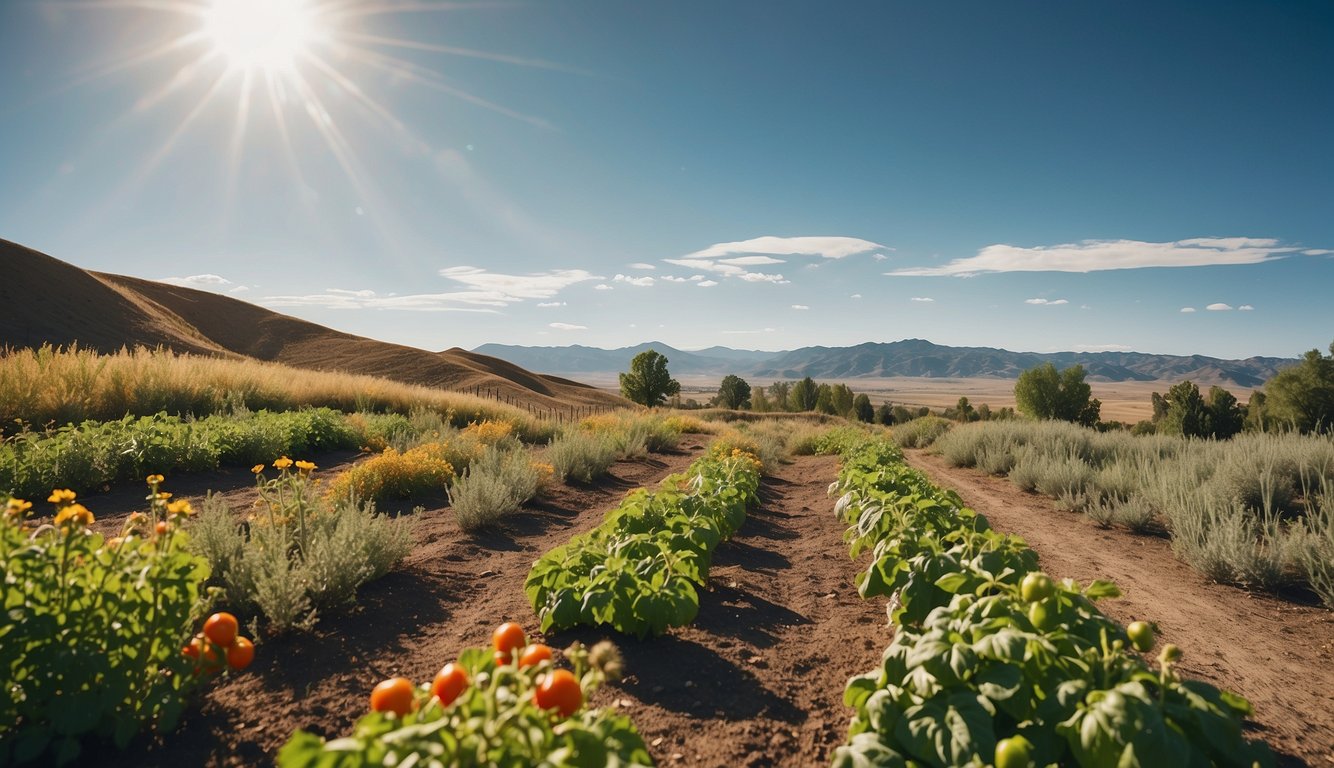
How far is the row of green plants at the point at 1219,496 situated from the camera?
210 inches

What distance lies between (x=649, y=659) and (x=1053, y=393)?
40.6 metres

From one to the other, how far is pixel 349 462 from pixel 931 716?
1010 centimetres

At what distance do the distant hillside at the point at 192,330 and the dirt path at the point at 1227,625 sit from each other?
35.7 m

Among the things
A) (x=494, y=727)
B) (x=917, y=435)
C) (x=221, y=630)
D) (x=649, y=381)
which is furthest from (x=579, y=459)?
(x=649, y=381)

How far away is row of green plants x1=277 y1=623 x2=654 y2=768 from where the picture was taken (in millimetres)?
1304

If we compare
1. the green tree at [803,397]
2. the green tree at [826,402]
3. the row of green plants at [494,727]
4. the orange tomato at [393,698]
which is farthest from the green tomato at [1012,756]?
the green tree at [803,397]

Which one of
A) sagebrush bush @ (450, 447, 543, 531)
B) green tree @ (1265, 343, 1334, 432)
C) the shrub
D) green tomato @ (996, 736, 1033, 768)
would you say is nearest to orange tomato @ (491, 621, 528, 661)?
green tomato @ (996, 736, 1033, 768)

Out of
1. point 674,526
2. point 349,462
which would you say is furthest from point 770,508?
point 349,462

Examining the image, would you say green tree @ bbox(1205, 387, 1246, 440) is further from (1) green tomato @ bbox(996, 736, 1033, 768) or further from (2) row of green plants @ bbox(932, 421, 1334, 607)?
(1) green tomato @ bbox(996, 736, 1033, 768)

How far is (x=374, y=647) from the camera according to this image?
3.60m

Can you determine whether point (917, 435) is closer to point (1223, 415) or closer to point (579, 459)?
point (579, 459)

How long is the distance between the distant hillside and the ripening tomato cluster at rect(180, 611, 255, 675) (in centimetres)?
3301

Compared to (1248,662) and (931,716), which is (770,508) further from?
(931,716)

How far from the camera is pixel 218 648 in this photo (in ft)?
8.45
